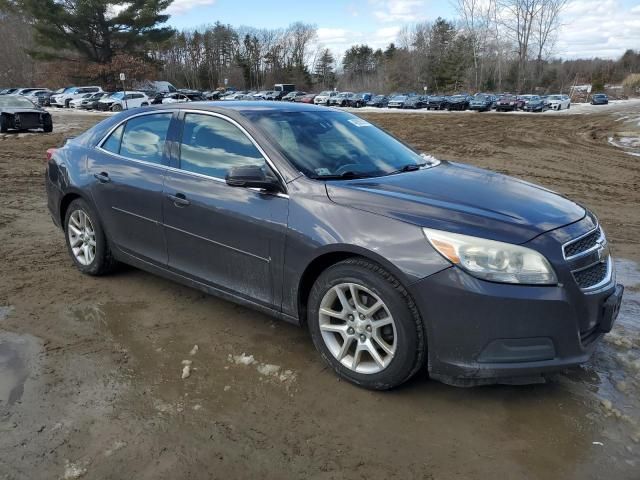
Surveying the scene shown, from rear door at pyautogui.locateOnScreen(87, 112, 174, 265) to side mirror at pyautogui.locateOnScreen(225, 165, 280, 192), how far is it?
0.92 m

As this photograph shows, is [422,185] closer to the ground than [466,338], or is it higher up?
higher up

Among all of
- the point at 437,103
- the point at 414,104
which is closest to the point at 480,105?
the point at 437,103

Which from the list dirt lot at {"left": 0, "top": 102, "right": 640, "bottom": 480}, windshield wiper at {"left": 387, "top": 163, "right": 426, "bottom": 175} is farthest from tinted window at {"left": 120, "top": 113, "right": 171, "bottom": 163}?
windshield wiper at {"left": 387, "top": 163, "right": 426, "bottom": 175}

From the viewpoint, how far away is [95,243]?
478 centimetres

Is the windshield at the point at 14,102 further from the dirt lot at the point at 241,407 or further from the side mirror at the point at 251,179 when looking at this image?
the side mirror at the point at 251,179

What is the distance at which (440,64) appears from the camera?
9250cm

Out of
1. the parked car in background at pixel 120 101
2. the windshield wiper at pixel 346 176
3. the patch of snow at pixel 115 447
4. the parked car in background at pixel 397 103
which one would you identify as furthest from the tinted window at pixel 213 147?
the parked car in background at pixel 397 103

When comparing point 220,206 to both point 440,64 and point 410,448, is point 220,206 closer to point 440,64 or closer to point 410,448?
point 410,448

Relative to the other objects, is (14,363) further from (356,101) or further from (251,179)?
(356,101)

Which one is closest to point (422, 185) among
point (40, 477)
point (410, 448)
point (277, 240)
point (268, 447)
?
point (277, 240)

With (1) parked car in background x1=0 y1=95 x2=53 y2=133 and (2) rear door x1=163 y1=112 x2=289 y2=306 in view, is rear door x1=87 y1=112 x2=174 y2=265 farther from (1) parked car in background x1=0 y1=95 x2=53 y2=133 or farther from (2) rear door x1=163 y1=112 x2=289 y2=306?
(1) parked car in background x1=0 y1=95 x2=53 y2=133

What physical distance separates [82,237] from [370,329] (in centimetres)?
316

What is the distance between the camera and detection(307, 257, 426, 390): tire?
291 centimetres

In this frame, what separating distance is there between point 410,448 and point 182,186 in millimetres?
2357
